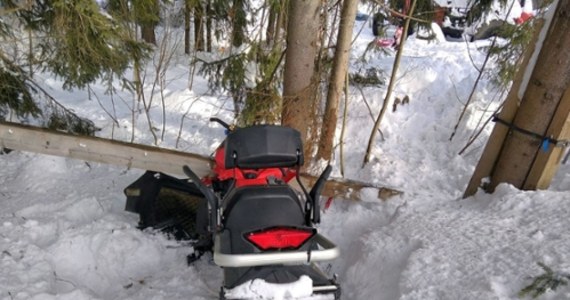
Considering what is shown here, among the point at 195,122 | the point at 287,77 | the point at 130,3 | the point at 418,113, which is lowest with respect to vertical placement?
the point at 195,122

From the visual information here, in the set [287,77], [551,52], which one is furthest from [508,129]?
[287,77]

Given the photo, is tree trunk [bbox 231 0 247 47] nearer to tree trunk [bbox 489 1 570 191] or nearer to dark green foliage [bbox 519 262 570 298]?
tree trunk [bbox 489 1 570 191]

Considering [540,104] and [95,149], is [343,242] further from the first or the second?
[95,149]

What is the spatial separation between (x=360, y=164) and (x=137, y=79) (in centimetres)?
375

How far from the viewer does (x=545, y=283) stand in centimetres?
198

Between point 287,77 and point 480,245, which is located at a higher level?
point 287,77

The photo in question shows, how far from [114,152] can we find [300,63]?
2.11 metres

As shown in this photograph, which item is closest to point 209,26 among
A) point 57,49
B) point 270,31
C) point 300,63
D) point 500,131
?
point 270,31

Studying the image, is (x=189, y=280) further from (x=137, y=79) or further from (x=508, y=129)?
(x=137, y=79)

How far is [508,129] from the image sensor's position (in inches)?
129

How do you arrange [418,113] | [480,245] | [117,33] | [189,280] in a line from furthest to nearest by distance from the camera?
[418,113], [117,33], [189,280], [480,245]

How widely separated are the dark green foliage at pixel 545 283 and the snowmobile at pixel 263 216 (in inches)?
37.3

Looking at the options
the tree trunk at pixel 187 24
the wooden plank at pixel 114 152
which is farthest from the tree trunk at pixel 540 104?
the tree trunk at pixel 187 24

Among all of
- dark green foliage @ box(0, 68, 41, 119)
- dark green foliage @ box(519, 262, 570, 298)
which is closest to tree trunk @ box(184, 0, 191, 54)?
dark green foliage @ box(0, 68, 41, 119)
